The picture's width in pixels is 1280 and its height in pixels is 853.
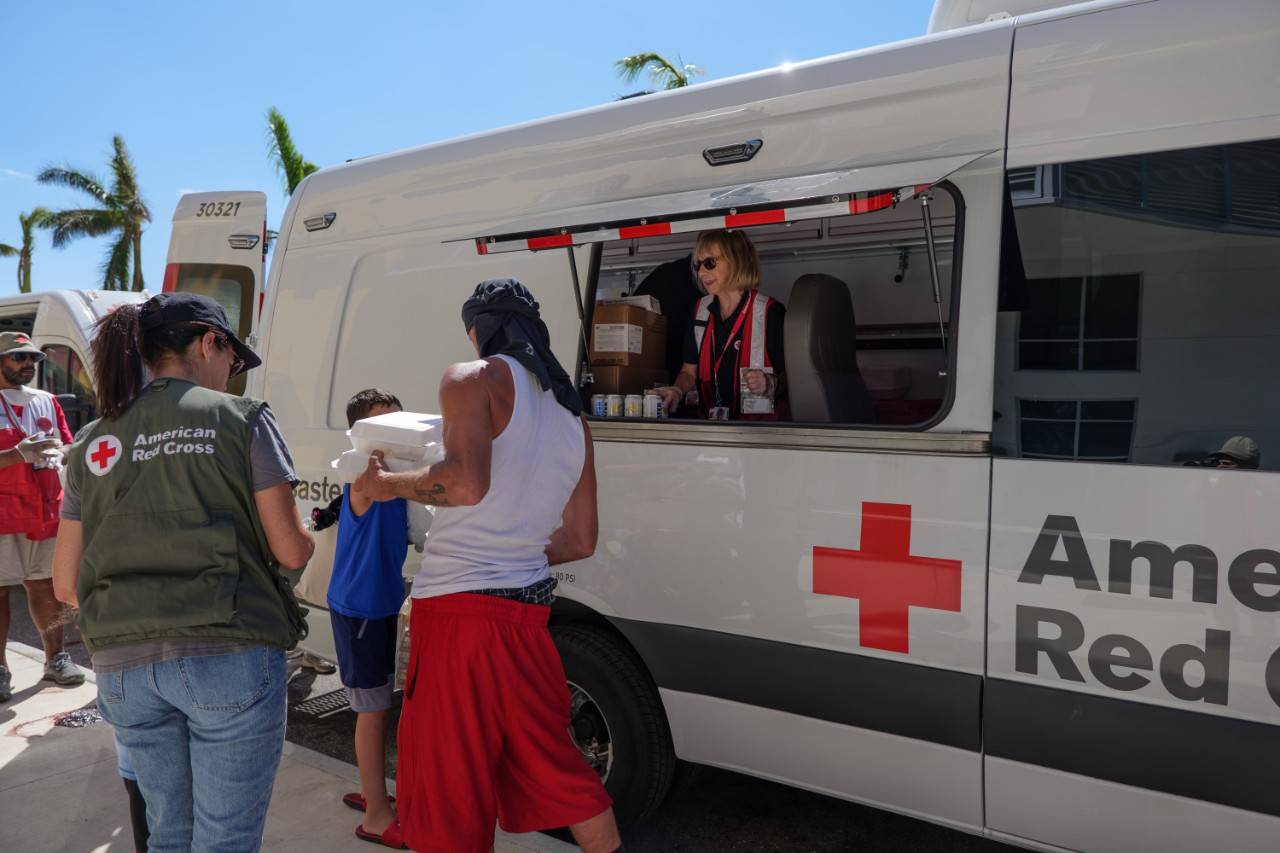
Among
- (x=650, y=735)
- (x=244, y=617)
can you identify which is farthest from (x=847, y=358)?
(x=244, y=617)

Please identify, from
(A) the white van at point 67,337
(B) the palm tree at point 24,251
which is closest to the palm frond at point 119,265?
(B) the palm tree at point 24,251

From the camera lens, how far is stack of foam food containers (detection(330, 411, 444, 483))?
2270 mm

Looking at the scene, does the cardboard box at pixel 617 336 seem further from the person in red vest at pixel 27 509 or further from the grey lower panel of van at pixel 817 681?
the person in red vest at pixel 27 509

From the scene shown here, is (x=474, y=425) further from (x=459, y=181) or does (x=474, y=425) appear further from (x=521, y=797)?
(x=459, y=181)

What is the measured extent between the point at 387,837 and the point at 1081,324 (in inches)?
107

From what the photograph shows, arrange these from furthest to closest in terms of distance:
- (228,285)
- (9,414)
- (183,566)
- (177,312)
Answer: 1. (228,285)
2. (9,414)
3. (177,312)
4. (183,566)

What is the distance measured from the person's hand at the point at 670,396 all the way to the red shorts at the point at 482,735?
1035 millimetres

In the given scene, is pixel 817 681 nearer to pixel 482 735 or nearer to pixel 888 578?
pixel 888 578

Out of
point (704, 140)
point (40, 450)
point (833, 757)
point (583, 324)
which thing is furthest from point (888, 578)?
point (40, 450)

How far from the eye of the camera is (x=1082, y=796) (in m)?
2.23

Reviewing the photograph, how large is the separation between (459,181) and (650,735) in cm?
218

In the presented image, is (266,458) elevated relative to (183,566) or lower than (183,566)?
elevated

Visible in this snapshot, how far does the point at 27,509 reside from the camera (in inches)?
181

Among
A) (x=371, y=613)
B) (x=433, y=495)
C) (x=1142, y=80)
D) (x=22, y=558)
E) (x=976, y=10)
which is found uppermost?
(x=976, y=10)
